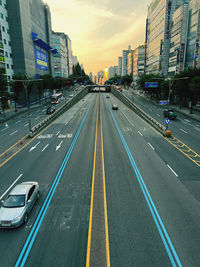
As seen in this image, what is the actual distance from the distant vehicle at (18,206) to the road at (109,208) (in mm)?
575

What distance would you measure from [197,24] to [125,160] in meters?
65.3

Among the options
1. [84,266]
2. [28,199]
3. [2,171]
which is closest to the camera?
[84,266]

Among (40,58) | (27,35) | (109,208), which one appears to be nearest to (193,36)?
(27,35)

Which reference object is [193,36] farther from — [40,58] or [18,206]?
[18,206]

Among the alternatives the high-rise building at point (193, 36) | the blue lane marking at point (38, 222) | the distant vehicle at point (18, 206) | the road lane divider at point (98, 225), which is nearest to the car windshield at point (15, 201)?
the distant vehicle at point (18, 206)

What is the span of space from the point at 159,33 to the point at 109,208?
10648 centimetres

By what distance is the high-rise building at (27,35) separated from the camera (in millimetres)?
67250

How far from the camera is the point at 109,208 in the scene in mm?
12672

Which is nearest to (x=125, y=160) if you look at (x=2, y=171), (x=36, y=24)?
(x=2, y=171)

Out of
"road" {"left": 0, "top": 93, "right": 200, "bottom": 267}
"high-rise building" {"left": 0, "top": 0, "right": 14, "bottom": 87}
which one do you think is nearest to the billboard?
"high-rise building" {"left": 0, "top": 0, "right": 14, "bottom": 87}

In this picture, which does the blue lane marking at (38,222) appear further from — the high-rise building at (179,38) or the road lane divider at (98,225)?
the high-rise building at (179,38)

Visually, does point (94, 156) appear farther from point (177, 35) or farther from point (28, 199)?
point (177, 35)

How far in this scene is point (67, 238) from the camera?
10062 mm

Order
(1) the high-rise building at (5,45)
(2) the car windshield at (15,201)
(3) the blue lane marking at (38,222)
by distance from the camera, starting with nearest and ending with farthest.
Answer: (3) the blue lane marking at (38,222) < (2) the car windshield at (15,201) < (1) the high-rise building at (5,45)
